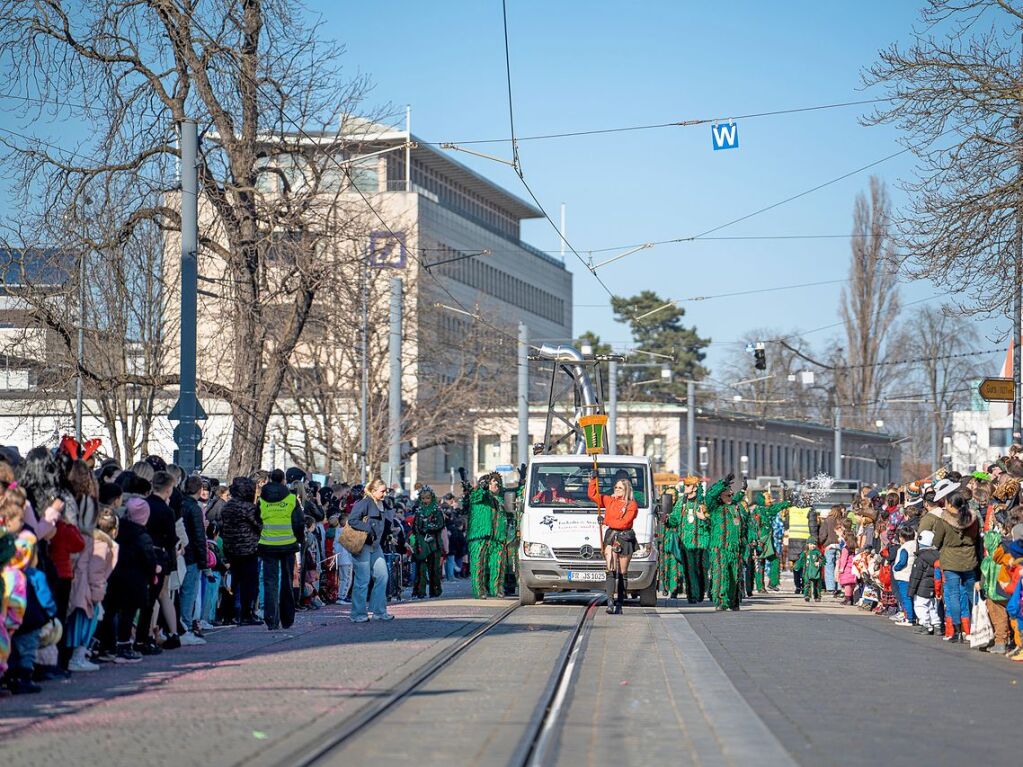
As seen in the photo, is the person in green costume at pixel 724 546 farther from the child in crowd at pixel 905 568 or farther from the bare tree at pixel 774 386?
the bare tree at pixel 774 386

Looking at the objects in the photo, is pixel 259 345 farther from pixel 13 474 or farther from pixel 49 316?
pixel 13 474

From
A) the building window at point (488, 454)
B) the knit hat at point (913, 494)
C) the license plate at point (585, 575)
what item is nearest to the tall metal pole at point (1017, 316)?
the knit hat at point (913, 494)

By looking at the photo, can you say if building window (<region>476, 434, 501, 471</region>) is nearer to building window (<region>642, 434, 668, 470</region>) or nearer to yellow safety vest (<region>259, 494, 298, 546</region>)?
building window (<region>642, 434, 668, 470</region>)

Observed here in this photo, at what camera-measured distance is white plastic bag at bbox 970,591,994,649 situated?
58.3 ft

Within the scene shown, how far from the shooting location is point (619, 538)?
899 inches

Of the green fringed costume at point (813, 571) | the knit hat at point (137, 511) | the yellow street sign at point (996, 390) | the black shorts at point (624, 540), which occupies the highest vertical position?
the yellow street sign at point (996, 390)

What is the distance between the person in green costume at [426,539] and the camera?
87.9 ft

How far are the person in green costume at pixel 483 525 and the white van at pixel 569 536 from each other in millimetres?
574

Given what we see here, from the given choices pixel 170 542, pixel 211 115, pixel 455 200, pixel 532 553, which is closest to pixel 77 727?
pixel 170 542

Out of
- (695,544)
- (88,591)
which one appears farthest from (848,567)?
(88,591)

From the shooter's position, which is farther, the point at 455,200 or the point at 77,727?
the point at 455,200

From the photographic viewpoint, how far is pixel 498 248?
101 m

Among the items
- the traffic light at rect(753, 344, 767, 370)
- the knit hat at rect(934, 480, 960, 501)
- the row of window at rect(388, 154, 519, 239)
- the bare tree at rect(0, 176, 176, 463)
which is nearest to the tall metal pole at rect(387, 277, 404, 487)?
the bare tree at rect(0, 176, 176, 463)

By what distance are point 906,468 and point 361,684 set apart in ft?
393
